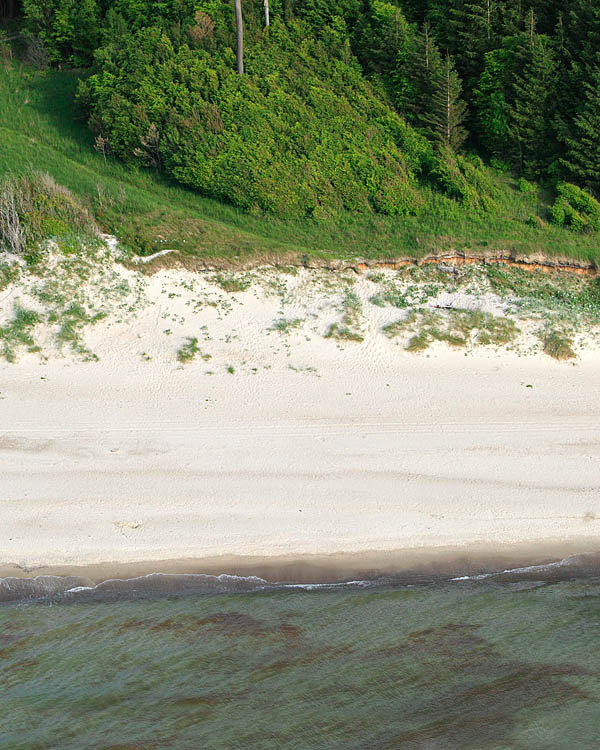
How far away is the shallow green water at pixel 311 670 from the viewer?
8508 mm

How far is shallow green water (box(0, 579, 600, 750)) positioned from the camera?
335 inches

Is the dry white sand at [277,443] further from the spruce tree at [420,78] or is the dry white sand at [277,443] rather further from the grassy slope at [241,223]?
the spruce tree at [420,78]

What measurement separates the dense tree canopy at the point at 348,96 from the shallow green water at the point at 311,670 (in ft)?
44.1

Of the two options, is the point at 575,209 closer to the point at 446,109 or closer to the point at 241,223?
the point at 446,109

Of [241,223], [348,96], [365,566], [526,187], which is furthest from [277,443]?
[348,96]

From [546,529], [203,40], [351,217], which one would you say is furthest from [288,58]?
[546,529]

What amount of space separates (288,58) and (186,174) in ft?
20.3

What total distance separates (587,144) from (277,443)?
15474 millimetres

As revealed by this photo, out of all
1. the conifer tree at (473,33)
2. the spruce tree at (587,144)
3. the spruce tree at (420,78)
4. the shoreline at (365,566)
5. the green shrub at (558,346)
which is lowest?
the shoreline at (365,566)

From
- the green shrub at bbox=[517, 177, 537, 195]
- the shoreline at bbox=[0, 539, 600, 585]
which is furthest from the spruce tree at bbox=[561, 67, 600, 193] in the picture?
the shoreline at bbox=[0, 539, 600, 585]

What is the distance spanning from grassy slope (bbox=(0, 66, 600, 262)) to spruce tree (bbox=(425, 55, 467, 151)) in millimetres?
1924

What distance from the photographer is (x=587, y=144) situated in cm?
2303

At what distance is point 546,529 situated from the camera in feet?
38.2

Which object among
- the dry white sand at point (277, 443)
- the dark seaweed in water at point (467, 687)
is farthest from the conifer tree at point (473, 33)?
the dark seaweed in water at point (467, 687)
